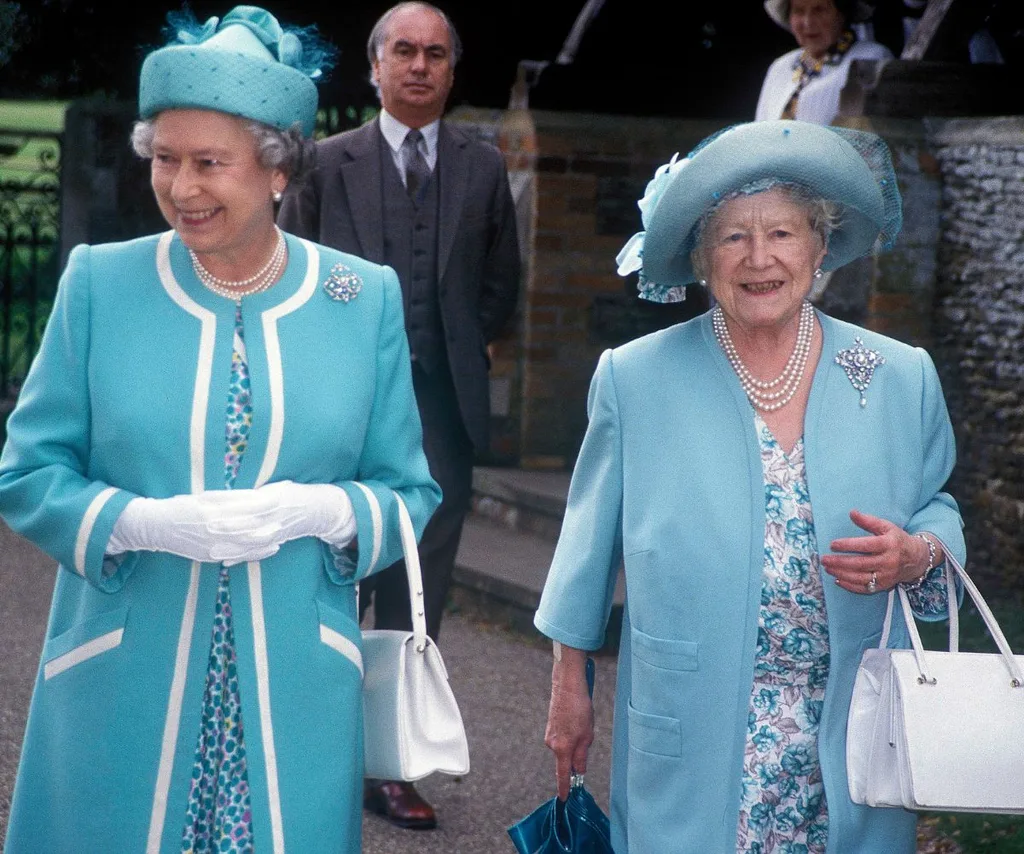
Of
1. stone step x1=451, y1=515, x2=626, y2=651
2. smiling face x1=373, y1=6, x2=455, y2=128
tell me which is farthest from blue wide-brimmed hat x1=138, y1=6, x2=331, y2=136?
stone step x1=451, y1=515, x2=626, y2=651

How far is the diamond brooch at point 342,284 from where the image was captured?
3.07 meters

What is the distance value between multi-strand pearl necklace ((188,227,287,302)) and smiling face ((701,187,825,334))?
2.52ft

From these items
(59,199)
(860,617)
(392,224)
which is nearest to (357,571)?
(860,617)

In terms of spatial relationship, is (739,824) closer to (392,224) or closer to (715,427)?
(715,427)

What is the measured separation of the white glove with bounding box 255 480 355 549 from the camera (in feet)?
9.32

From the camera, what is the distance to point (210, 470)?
2.88 m

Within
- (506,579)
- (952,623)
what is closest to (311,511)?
(952,623)

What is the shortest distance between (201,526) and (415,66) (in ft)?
8.59

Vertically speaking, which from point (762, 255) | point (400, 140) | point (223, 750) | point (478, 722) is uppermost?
point (400, 140)

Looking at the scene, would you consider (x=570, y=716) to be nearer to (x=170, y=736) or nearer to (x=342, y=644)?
(x=342, y=644)

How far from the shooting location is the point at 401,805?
16.0 feet

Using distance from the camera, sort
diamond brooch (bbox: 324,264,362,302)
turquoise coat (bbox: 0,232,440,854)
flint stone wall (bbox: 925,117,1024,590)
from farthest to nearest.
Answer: flint stone wall (bbox: 925,117,1024,590), diamond brooch (bbox: 324,264,362,302), turquoise coat (bbox: 0,232,440,854)

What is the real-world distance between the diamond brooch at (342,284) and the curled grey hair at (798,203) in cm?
60

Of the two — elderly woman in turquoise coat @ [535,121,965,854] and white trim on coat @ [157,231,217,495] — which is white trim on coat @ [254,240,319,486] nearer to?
white trim on coat @ [157,231,217,495]
